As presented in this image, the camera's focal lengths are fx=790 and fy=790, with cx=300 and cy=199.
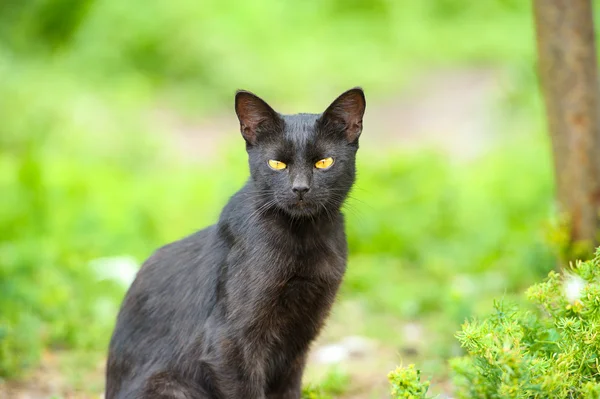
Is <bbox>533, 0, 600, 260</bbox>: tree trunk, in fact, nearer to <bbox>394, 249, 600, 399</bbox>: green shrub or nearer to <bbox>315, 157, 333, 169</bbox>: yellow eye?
<bbox>394, 249, 600, 399</bbox>: green shrub

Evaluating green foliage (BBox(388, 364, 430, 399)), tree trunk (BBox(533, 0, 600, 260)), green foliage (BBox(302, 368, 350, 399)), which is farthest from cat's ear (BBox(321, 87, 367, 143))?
tree trunk (BBox(533, 0, 600, 260))

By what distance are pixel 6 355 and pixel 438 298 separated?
2.73 m

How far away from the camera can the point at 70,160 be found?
782 centimetres

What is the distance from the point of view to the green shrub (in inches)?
96.8

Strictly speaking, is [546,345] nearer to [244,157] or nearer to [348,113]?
[348,113]

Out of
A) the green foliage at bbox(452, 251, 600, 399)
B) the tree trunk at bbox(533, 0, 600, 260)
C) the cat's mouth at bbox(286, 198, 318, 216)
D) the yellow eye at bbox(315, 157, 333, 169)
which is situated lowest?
the green foliage at bbox(452, 251, 600, 399)

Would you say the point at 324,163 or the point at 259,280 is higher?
the point at 324,163

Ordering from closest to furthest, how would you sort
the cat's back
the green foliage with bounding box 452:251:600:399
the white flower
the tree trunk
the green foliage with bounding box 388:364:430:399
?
the green foliage with bounding box 452:251:600:399 < the green foliage with bounding box 388:364:430:399 < the cat's back < the tree trunk < the white flower

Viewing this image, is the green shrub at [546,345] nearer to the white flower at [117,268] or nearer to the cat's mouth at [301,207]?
the cat's mouth at [301,207]

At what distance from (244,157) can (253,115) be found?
359 cm

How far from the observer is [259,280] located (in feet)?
10.2

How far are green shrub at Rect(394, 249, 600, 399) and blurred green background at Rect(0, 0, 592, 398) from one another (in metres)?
0.94

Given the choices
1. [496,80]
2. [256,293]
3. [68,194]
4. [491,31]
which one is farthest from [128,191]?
[491,31]

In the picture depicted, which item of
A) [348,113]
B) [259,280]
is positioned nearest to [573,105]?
[348,113]
